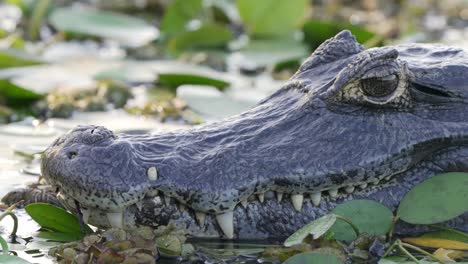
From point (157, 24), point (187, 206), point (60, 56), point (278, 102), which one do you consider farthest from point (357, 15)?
point (187, 206)

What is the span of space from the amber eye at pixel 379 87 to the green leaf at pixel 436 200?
0.40 meters

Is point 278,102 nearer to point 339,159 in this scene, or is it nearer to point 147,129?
point 339,159

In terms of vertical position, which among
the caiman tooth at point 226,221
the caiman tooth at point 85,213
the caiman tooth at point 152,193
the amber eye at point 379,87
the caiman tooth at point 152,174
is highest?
the amber eye at point 379,87

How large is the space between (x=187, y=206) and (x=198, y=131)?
39cm

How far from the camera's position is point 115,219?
11.7ft

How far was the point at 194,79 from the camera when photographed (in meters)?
6.84

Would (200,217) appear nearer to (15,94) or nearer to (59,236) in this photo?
(59,236)

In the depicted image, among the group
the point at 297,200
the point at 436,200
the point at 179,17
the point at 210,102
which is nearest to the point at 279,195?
the point at 297,200

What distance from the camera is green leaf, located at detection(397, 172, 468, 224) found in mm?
3699

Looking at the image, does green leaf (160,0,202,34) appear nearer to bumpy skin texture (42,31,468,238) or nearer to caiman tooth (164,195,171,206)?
bumpy skin texture (42,31,468,238)

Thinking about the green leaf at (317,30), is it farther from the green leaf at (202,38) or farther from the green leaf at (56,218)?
the green leaf at (56,218)

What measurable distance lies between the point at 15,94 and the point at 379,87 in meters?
3.25

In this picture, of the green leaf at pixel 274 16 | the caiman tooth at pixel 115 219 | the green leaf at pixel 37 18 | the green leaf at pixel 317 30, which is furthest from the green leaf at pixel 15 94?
the caiman tooth at pixel 115 219

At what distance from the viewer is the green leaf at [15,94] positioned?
21.0 ft
